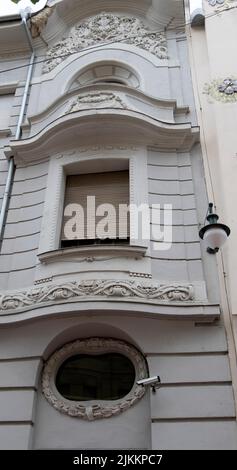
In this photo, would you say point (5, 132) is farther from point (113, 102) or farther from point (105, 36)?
point (105, 36)

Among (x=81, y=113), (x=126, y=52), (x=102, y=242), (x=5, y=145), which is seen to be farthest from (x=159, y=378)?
(x=126, y=52)

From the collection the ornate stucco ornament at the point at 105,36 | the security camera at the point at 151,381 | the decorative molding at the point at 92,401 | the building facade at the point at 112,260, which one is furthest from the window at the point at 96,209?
the ornate stucco ornament at the point at 105,36

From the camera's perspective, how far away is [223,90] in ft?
31.1

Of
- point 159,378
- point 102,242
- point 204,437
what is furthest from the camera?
point 102,242

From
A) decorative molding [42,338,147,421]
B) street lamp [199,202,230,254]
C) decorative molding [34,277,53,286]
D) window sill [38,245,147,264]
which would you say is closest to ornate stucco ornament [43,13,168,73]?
window sill [38,245,147,264]

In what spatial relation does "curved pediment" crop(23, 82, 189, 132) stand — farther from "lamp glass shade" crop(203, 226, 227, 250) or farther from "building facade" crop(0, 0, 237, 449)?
"lamp glass shade" crop(203, 226, 227, 250)

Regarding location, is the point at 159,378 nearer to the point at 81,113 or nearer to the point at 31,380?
the point at 31,380

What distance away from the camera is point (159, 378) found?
6426 mm

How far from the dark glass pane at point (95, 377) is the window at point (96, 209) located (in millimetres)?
2061

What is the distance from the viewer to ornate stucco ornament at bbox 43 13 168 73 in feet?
36.9

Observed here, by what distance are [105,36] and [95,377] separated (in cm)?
824

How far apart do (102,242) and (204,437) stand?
3581 millimetres

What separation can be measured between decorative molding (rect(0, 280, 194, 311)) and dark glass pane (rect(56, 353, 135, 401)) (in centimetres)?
98

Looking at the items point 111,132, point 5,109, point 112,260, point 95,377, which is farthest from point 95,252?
point 5,109
